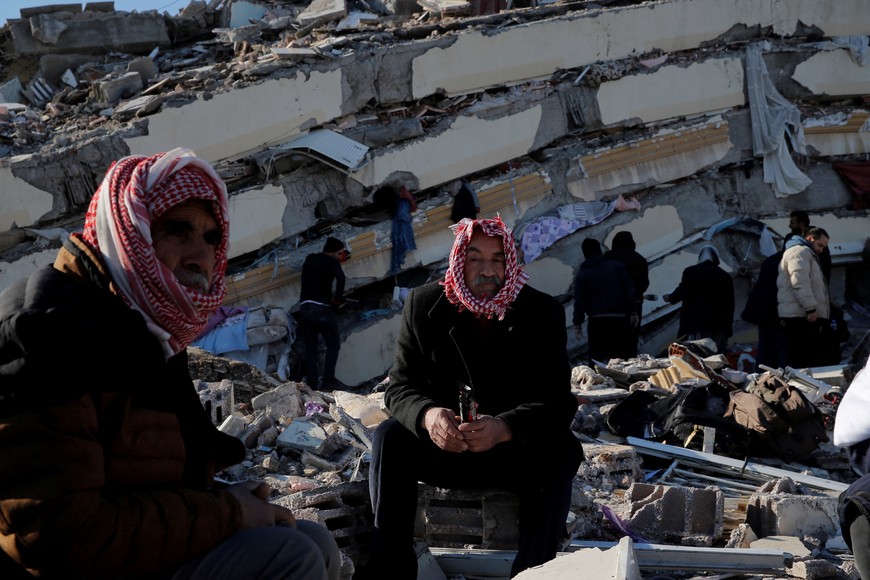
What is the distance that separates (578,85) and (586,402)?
7082 millimetres

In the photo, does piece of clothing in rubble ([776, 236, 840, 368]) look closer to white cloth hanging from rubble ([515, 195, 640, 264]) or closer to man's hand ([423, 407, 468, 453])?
white cloth hanging from rubble ([515, 195, 640, 264])

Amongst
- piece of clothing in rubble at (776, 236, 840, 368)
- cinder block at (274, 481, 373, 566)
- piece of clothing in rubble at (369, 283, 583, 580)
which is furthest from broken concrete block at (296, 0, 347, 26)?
cinder block at (274, 481, 373, 566)

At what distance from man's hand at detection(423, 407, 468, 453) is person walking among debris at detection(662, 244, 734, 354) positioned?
6960 millimetres

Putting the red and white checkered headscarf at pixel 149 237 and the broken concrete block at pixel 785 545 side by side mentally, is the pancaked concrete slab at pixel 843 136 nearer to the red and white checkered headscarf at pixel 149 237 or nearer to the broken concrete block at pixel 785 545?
the broken concrete block at pixel 785 545

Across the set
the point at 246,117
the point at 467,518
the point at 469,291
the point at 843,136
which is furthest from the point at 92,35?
the point at 467,518

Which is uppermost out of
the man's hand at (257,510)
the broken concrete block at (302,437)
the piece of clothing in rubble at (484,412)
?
the man's hand at (257,510)

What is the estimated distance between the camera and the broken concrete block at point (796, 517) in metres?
4.56

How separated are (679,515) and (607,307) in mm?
5428

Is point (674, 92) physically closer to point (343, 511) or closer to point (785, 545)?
point (785, 545)

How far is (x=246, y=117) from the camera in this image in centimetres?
1110

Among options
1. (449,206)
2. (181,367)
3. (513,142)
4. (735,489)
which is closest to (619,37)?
(513,142)

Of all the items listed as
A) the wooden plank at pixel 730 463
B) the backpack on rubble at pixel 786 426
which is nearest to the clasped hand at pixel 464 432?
the wooden plank at pixel 730 463

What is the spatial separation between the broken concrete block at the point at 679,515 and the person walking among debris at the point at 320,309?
5888 mm

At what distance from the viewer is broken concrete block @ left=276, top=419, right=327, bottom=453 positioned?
5.44 metres
